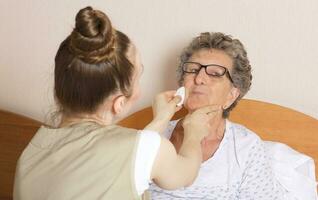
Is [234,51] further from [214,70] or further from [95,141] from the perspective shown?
[95,141]

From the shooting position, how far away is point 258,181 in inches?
60.7

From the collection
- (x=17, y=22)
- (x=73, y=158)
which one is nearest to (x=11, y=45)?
(x=17, y=22)

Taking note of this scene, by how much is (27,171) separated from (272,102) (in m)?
1.12

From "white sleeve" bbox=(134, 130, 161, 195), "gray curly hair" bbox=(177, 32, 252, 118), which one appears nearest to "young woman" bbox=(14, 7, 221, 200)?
"white sleeve" bbox=(134, 130, 161, 195)

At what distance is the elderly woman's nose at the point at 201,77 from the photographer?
1560 millimetres

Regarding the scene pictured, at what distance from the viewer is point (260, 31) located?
185 centimetres

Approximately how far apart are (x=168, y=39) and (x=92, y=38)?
101cm

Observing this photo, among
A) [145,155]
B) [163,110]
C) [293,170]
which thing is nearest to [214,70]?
[163,110]

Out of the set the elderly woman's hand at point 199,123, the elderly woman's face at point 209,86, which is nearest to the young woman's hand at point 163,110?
the elderly woman's hand at point 199,123

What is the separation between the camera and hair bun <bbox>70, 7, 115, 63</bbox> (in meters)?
0.98

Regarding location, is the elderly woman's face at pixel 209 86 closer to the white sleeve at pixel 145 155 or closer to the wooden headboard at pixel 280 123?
the wooden headboard at pixel 280 123

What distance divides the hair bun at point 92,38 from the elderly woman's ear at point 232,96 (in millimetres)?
716

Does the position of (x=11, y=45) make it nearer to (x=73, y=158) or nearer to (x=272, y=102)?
(x=272, y=102)

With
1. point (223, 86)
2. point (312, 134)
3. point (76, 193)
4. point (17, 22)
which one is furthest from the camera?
point (17, 22)
